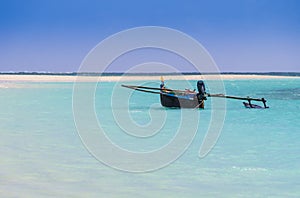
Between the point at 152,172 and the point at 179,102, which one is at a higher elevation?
the point at 152,172

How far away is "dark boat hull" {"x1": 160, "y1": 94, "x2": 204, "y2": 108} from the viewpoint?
2148cm

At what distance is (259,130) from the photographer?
570 inches

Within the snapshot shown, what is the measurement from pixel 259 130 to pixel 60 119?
736cm

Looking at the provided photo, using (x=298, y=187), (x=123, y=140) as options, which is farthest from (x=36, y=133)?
(x=298, y=187)

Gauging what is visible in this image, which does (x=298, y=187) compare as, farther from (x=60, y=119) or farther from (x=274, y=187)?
(x=60, y=119)

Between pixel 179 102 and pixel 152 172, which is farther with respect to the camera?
pixel 179 102

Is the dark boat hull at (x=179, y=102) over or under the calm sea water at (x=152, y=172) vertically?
under

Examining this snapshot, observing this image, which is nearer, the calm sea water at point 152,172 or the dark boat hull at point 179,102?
the calm sea water at point 152,172

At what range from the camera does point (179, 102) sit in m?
21.8

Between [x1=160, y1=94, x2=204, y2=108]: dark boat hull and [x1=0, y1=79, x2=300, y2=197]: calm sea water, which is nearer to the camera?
[x1=0, y1=79, x2=300, y2=197]: calm sea water

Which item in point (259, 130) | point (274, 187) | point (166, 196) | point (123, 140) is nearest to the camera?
point (166, 196)

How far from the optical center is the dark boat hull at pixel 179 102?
21484 millimetres

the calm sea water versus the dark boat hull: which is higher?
the calm sea water

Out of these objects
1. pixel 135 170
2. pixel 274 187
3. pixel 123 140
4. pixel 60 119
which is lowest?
pixel 60 119
